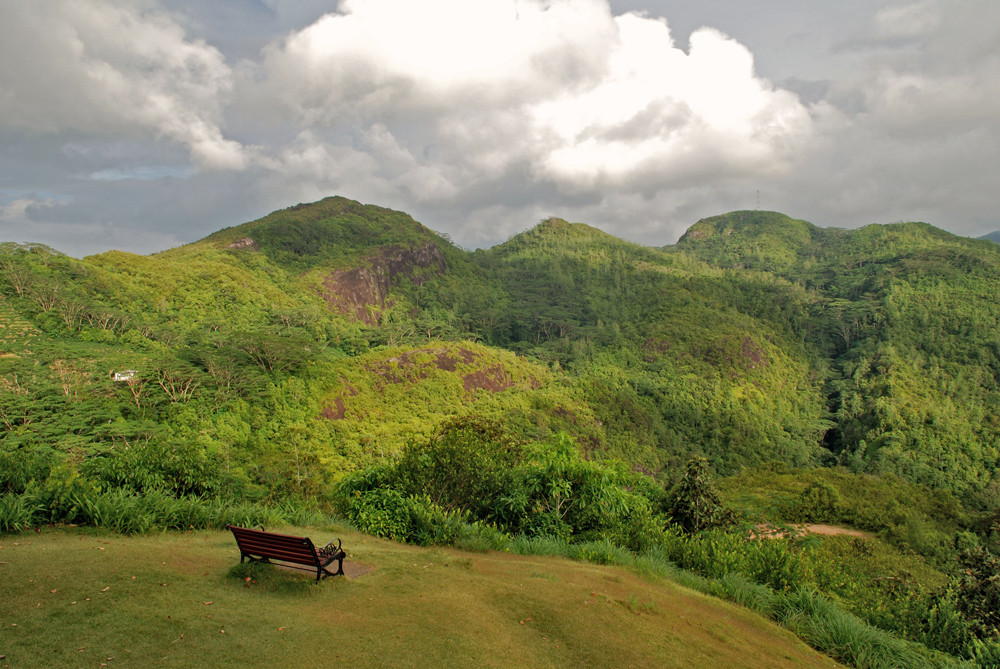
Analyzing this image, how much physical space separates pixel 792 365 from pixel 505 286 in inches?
2591

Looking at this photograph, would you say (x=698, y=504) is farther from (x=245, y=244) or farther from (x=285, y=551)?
(x=245, y=244)

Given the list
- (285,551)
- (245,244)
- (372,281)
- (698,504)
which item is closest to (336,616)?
(285,551)

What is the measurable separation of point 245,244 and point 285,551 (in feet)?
330

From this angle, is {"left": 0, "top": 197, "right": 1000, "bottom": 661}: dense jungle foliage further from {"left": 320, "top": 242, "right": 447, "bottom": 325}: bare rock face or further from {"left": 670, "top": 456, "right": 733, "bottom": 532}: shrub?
{"left": 320, "top": 242, "right": 447, "bottom": 325}: bare rock face

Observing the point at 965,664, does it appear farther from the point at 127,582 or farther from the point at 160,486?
the point at 160,486

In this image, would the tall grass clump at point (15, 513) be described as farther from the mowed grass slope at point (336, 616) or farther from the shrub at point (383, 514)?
the shrub at point (383, 514)

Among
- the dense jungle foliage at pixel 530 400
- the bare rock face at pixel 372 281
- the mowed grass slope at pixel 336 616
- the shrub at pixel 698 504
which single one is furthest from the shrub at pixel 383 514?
the bare rock face at pixel 372 281

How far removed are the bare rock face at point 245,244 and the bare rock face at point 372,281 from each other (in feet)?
54.7

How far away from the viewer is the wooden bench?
5.65 metres

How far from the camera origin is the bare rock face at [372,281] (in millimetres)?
88688

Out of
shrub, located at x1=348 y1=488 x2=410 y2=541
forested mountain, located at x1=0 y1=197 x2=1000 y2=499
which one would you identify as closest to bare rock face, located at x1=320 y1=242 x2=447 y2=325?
forested mountain, located at x1=0 y1=197 x2=1000 y2=499

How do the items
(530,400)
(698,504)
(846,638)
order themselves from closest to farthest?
(846,638)
(698,504)
(530,400)

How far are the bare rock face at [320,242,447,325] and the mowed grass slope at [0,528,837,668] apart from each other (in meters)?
83.5

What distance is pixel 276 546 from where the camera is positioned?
5.80 m
